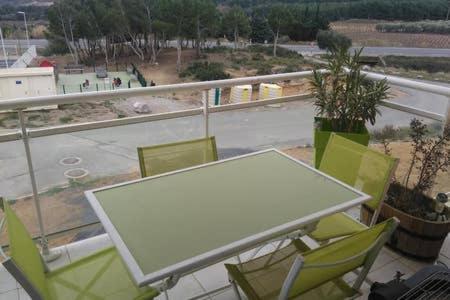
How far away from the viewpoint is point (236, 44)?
40656 mm

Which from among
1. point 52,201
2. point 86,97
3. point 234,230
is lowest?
point 52,201

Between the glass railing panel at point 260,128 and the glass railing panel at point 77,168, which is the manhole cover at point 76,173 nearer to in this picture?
the glass railing panel at point 77,168

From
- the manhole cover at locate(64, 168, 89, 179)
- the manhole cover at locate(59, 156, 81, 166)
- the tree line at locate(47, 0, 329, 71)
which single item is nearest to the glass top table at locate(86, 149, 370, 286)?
the manhole cover at locate(64, 168, 89, 179)

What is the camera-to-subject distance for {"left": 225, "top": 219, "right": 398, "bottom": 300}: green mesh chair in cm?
121

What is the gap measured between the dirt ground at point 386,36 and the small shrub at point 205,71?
10350 millimetres

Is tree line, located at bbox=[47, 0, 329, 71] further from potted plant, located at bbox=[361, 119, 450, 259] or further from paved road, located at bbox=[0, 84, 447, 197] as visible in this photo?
potted plant, located at bbox=[361, 119, 450, 259]

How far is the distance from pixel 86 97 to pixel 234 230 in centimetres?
137

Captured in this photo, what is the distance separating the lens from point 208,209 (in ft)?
5.32

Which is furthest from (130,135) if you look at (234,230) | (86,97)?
(234,230)

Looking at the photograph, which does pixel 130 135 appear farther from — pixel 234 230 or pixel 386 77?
pixel 386 77

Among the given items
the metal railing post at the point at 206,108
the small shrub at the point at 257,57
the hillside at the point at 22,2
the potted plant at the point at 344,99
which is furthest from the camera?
the hillside at the point at 22,2

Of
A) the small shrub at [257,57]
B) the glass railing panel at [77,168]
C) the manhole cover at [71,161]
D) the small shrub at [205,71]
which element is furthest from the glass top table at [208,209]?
the small shrub at [257,57]

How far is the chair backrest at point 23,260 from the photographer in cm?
120

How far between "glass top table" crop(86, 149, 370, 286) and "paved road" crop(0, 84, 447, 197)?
65 centimetres
